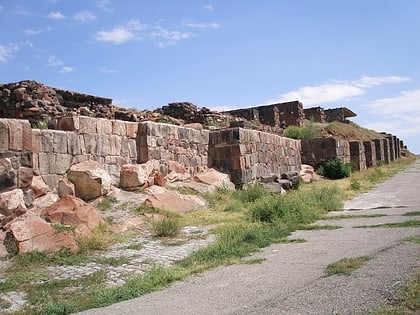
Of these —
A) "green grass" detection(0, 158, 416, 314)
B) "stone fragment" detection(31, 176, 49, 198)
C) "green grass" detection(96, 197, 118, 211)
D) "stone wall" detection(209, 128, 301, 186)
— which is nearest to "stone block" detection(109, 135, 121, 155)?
"green grass" detection(96, 197, 118, 211)

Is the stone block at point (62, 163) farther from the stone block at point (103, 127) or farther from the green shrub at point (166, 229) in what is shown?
the green shrub at point (166, 229)

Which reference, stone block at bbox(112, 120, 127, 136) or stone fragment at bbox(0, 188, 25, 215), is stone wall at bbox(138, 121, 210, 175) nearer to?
stone block at bbox(112, 120, 127, 136)

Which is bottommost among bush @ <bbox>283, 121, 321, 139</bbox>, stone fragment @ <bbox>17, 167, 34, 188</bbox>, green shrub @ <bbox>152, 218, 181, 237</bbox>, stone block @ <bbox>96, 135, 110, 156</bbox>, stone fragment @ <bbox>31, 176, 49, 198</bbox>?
green shrub @ <bbox>152, 218, 181, 237</bbox>

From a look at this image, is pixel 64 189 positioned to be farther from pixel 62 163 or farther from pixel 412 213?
pixel 412 213

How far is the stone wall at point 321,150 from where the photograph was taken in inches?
865

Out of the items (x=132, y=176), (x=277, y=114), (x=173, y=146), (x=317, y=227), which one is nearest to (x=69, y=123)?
(x=132, y=176)

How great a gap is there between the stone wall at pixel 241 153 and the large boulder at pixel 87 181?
5.66 meters

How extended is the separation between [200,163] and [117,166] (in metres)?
3.78

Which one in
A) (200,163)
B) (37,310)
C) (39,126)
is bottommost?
(37,310)

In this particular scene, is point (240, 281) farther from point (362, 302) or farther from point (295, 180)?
point (295, 180)

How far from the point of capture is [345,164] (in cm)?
2191

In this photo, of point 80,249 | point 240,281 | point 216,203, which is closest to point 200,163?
point 216,203

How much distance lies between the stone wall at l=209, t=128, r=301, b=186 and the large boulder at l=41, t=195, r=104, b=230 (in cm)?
692

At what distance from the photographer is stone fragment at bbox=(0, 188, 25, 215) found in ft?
24.5
